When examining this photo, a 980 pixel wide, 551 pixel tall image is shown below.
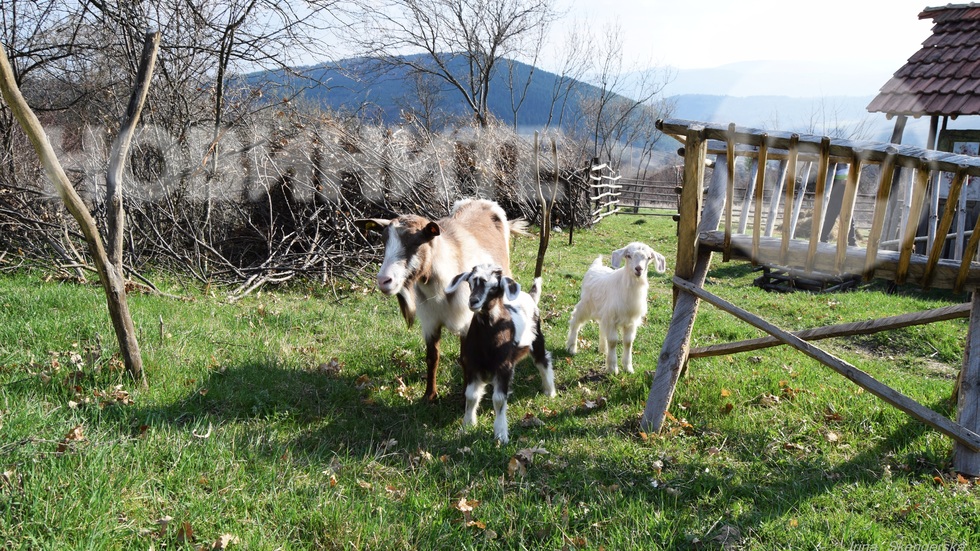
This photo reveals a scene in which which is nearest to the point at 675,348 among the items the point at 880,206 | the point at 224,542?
the point at 880,206

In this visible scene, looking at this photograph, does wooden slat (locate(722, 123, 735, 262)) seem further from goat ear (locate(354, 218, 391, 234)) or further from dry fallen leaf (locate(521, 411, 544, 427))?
goat ear (locate(354, 218, 391, 234))

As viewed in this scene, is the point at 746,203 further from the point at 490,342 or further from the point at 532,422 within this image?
the point at 532,422

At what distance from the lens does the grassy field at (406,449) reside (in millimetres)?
2781

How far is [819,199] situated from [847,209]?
17 centimetres

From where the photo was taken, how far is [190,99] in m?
8.08

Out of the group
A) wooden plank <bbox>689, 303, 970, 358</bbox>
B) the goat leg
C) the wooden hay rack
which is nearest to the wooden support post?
the wooden hay rack

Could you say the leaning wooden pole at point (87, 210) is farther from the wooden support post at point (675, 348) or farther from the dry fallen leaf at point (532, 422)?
the wooden support post at point (675, 348)

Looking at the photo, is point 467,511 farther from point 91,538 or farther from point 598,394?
point 598,394

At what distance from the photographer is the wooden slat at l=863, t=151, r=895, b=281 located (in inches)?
137

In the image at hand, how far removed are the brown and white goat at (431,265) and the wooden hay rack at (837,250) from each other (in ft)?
5.63

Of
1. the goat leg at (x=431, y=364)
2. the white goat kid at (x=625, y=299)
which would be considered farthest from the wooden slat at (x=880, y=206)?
the goat leg at (x=431, y=364)

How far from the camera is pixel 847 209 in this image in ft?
12.2

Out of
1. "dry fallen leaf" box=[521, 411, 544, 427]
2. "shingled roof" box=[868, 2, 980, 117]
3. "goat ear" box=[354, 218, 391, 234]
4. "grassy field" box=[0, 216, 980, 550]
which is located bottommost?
"dry fallen leaf" box=[521, 411, 544, 427]

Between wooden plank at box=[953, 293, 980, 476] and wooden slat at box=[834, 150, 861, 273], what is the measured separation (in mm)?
750
